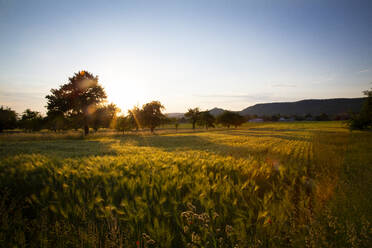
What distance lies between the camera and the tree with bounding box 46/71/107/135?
35562mm

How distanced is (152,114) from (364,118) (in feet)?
162

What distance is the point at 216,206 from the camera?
270 centimetres

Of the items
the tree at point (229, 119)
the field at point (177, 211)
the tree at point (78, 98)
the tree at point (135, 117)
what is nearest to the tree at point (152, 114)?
the tree at point (135, 117)

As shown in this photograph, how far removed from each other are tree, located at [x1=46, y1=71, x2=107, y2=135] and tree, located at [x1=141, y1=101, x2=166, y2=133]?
13.5 meters

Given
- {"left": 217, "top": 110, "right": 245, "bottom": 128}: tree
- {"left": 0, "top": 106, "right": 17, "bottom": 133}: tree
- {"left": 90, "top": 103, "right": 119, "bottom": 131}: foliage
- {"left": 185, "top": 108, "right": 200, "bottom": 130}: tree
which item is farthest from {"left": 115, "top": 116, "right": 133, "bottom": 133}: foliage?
{"left": 217, "top": 110, "right": 245, "bottom": 128}: tree

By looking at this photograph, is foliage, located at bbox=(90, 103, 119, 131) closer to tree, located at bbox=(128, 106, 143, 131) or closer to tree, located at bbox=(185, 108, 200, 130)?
tree, located at bbox=(128, 106, 143, 131)

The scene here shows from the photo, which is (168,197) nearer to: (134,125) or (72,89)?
(72,89)

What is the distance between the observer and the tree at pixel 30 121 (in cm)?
5811

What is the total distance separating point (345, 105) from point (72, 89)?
23711 centimetres

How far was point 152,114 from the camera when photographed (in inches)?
1955

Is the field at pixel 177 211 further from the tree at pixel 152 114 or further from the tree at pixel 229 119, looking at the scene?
the tree at pixel 229 119

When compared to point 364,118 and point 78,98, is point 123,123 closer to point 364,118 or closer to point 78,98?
point 78,98

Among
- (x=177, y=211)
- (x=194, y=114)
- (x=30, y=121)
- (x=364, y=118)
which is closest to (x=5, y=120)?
(x=30, y=121)

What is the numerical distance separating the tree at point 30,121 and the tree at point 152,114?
101ft
